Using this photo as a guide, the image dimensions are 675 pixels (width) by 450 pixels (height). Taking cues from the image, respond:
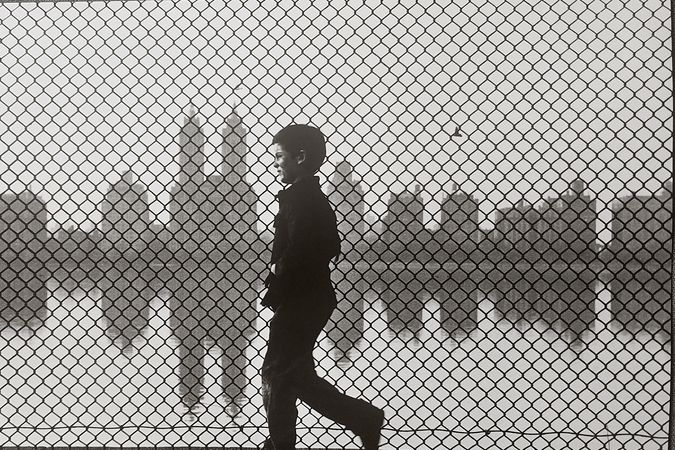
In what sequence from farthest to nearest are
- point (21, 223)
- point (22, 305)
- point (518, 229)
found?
point (21, 223) → point (22, 305) → point (518, 229)

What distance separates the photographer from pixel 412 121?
3.96 meters

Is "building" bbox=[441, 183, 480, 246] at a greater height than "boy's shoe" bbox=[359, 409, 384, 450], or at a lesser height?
greater

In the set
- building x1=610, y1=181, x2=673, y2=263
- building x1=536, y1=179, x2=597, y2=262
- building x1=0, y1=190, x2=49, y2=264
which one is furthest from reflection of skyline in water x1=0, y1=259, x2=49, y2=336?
building x1=610, y1=181, x2=673, y2=263

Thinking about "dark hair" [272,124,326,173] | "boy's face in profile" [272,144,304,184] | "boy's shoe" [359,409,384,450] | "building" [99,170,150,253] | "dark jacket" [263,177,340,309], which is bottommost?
"boy's shoe" [359,409,384,450]

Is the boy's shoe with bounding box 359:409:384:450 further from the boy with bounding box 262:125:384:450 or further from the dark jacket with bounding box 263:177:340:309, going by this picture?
the dark jacket with bounding box 263:177:340:309

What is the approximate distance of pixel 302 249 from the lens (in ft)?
9.21

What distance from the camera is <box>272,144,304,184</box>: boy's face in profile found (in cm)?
300

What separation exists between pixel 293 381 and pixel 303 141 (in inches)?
46.0

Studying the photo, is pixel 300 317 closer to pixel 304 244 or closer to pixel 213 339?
pixel 304 244

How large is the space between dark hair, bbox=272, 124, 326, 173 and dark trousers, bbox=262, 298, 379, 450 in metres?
0.75

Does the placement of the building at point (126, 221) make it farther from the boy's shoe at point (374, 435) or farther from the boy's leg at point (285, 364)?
the boy's shoe at point (374, 435)

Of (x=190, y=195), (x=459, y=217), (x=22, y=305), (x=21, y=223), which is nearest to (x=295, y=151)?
(x=190, y=195)

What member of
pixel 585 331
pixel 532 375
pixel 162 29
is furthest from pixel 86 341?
pixel 162 29

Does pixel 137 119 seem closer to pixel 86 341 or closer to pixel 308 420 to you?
pixel 308 420
